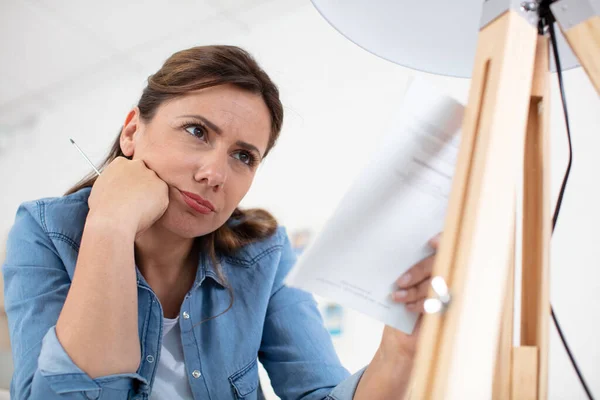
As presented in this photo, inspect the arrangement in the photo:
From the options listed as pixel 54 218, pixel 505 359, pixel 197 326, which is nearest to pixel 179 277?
pixel 197 326

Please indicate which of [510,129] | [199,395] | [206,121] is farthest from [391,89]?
[510,129]

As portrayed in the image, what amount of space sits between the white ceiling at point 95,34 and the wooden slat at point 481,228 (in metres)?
1.84

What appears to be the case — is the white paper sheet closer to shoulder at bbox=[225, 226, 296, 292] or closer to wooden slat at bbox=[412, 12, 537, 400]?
wooden slat at bbox=[412, 12, 537, 400]

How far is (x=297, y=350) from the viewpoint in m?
0.94

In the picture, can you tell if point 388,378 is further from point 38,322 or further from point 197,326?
point 38,322

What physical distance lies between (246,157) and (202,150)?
0.12 meters

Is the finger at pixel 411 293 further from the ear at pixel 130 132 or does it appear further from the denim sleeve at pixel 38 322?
the ear at pixel 130 132

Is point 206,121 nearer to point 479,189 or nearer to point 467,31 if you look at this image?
point 467,31

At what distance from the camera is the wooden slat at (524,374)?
450 millimetres

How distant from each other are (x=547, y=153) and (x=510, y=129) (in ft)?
0.41

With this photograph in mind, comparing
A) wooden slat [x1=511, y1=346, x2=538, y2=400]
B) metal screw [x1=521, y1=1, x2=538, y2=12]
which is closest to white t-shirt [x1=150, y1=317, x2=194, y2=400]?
wooden slat [x1=511, y1=346, x2=538, y2=400]

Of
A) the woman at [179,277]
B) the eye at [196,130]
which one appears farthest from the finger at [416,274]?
the eye at [196,130]

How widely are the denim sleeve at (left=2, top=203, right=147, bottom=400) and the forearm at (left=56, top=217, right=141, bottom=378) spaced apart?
0.05 feet

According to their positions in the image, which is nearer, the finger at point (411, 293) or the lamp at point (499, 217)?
the lamp at point (499, 217)
